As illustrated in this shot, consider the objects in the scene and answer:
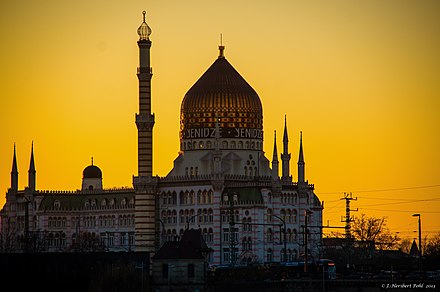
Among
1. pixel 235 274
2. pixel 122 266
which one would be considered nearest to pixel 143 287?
pixel 122 266

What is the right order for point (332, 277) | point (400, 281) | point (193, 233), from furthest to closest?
1. point (193, 233)
2. point (332, 277)
3. point (400, 281)

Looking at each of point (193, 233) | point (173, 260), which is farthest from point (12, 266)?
point (193, 233)

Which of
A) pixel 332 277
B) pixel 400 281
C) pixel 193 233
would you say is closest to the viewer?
pixel 400 281

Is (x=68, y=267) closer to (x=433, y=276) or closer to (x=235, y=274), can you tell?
(x=235, y=274)

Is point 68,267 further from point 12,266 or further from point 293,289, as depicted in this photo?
point 293,289

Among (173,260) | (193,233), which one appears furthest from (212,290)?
(193,233)

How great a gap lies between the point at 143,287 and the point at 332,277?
57.2 feet

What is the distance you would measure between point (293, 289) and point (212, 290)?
634cm

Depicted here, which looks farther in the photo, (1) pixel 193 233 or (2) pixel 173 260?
(1) pixel 193 233

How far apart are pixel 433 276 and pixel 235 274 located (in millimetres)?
16956

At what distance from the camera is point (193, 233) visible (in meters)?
182

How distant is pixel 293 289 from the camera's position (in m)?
166

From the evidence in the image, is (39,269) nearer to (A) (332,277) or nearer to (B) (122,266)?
(B) (122,266)

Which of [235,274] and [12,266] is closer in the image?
[12,266]
